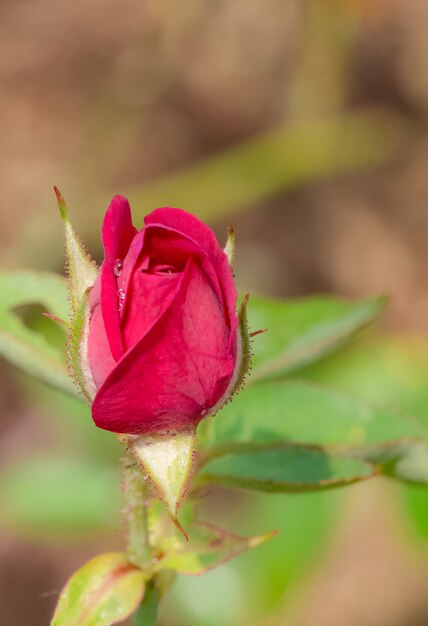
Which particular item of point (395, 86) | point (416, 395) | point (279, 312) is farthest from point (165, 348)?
point (395, 86)

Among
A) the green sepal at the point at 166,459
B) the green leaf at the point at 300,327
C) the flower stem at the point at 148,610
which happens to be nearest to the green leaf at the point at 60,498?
the green leaf at the point at 300,327

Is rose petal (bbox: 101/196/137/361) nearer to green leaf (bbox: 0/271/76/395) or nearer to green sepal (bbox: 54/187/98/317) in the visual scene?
green sepal (bbox: 54/187/98/317)

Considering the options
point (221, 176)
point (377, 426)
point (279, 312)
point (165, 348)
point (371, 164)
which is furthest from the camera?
point (371, 164)

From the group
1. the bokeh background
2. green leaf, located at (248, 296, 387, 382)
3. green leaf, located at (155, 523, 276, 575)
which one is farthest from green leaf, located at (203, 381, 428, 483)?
the bokeh background

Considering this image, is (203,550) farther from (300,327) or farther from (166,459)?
(300,327)

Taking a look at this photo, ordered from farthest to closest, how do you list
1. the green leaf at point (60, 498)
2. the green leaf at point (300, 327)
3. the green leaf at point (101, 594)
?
the green leaf at point (60, 498), the green leaf at point (300, 327), the green leaf at point (101, 594)

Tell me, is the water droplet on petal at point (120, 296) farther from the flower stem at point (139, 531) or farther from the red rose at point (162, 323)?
the flower stem at point (139, 531)

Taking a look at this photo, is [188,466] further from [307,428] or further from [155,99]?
[155,99]
